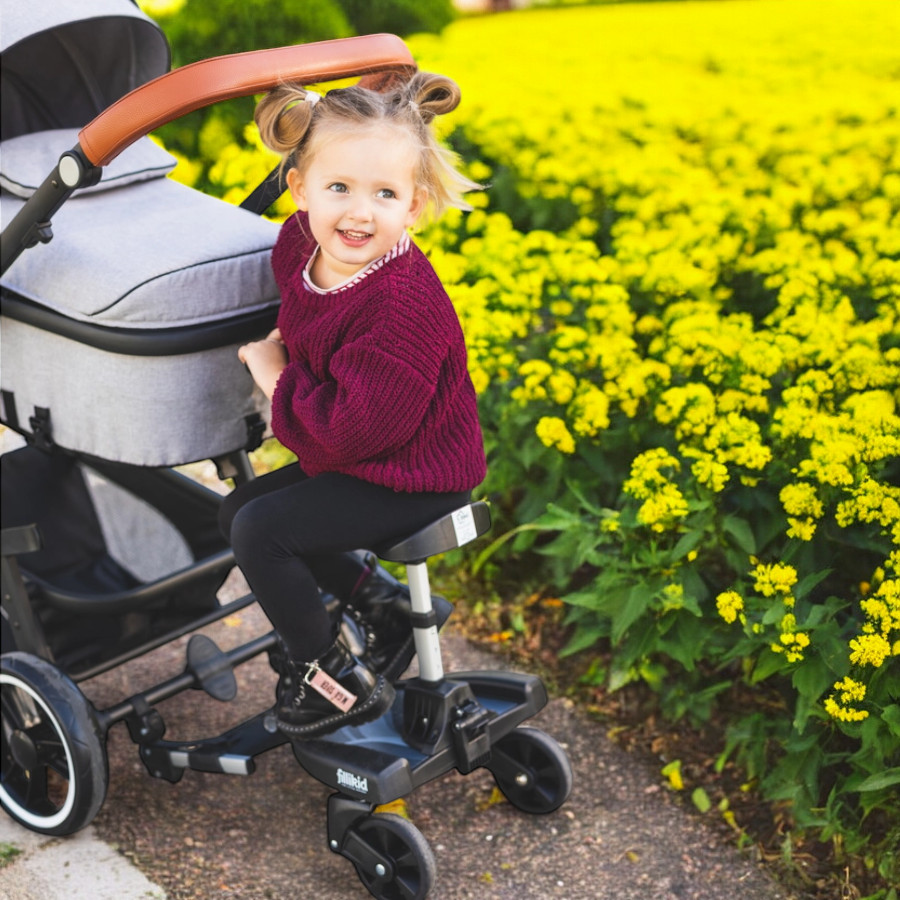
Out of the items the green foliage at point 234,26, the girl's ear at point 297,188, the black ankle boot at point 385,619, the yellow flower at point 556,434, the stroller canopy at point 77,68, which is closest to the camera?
the girl's ear at point 297,188

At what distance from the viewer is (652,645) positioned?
282 centimetres

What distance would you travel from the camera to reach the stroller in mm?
2268

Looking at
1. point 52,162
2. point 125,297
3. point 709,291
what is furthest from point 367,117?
point 709,291

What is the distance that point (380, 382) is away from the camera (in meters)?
2.12

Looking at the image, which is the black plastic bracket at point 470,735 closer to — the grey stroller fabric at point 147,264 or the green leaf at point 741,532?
the green leaf at point 741,532

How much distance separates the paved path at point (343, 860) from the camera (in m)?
2.53

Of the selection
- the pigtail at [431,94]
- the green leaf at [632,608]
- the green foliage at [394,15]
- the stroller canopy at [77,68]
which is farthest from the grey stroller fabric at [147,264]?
the green foliage at [394,15]

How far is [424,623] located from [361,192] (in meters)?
0.90

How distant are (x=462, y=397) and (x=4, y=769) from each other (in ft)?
4.72

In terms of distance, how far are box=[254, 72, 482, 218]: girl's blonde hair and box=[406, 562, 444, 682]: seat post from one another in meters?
0.75

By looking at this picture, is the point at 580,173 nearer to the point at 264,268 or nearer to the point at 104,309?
the point at 264,268

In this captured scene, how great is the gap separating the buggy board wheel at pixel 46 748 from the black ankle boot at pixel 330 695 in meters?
0.42

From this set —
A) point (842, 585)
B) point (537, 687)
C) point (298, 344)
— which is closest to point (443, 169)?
point (298, 344)

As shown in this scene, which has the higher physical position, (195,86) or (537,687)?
(195,86)
